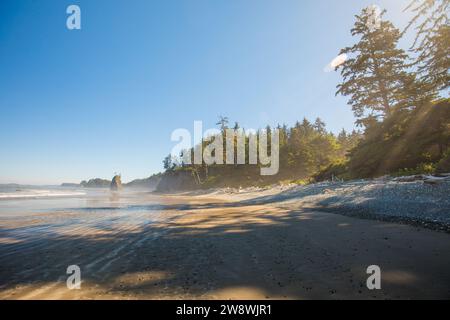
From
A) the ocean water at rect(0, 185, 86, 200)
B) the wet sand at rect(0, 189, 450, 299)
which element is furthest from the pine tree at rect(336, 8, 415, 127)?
the ocean water at rect(0, 185, 86, 200)

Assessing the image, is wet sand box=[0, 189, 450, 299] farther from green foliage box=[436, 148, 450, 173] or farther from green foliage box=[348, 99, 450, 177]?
green foliage box=[348, 99, 450, 177]

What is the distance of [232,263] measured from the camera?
5277 millimetres

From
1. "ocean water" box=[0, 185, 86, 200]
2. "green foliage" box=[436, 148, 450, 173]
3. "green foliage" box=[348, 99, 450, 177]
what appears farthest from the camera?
"ocean water" box=[0, 185, 86, 200]

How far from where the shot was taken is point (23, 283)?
4285mm

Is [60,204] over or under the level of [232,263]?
under

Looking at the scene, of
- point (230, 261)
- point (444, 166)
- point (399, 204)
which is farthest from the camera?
point (444, 166)

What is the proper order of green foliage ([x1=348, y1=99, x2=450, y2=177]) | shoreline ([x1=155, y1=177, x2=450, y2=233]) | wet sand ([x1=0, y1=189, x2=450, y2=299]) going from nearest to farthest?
wet sand ([x1=0, y1=189, x2=450, y2=299])
shoreline ([x1=155, y1=177, x2=450, y2=233])
green foliage ([x1=348, y1=99, x2=450, y2=177])

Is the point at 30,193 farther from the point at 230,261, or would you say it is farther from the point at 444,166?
the point at 444,166

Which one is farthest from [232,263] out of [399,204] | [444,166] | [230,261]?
[444,166]

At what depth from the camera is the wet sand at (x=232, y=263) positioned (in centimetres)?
386

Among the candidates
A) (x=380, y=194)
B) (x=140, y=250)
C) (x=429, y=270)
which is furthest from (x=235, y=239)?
(x=380, y=194)

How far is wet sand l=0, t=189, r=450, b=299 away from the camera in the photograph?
12.7 feet

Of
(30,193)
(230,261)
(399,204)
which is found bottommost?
(30,193)
